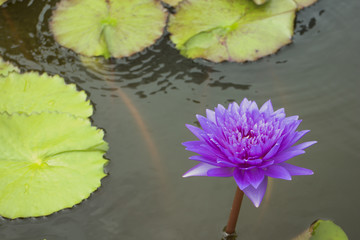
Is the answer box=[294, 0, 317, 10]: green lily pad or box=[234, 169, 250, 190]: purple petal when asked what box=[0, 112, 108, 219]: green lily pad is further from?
box=[294, 0, 317, 10]: green lily pad

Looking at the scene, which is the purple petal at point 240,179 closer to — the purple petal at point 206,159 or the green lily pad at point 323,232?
the purple petal at point 206,159

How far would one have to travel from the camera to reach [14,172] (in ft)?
5.56

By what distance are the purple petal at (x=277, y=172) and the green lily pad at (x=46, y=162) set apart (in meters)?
0.75

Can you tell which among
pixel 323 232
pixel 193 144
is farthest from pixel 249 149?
pixel 323 232

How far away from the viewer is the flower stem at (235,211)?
1337 millimetres

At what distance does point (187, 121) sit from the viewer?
79.0 inches

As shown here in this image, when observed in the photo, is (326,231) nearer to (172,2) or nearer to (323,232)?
(323,232)

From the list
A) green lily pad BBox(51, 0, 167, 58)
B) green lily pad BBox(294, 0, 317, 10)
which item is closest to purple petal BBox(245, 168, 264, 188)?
green lily pad BBox(51, 0, 167, 58)

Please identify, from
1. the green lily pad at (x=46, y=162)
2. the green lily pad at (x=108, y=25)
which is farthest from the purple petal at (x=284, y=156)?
the green lily pad at (x=108, y=25)

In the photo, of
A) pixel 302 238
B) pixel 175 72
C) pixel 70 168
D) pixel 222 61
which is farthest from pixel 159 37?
pixel 302 238

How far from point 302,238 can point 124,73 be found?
1.22 meters

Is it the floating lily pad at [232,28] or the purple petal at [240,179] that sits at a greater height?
the floating lily pad at [232,28]

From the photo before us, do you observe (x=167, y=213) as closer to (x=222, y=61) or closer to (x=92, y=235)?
(x=92, y=235)

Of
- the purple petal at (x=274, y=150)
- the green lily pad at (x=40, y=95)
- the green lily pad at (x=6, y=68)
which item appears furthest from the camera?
the green lily pad at (x=6, y=68)
